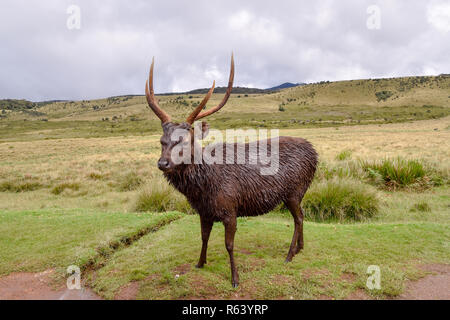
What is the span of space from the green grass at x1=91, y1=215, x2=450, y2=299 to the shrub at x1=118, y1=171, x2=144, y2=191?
8.14 metres

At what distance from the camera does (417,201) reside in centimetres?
975

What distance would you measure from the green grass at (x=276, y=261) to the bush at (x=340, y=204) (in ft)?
6.79

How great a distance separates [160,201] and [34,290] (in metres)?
5.59

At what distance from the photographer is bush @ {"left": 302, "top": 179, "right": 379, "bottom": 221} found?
29.4 feet

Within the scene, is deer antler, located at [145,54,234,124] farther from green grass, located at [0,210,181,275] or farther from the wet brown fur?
green grass, located at [0,210,181,275]

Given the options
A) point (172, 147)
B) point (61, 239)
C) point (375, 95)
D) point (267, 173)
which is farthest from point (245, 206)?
point (375, 95)

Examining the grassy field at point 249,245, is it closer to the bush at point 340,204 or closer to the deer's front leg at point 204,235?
the bush at point 340,204

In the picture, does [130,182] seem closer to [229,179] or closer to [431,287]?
[229,179]

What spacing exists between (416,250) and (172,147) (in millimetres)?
4902

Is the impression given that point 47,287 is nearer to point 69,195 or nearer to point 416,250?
point 416,250

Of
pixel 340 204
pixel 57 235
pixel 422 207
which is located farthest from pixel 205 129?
pixel 422 207

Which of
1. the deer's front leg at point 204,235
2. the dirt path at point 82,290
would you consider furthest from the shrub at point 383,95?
the deer's front leg at point 204,235

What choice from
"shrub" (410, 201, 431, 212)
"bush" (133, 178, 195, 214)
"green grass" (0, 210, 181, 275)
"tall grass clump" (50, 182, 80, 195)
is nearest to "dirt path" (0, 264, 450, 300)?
"green grass" (0, 210, 181, 275)

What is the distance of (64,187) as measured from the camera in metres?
14.5
